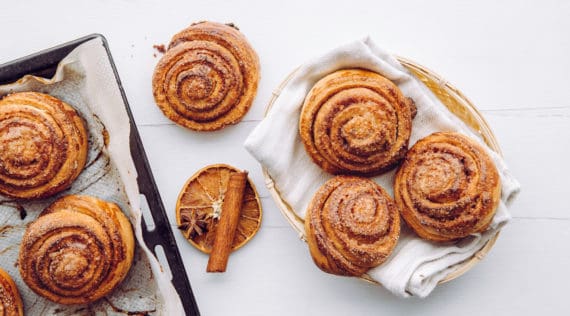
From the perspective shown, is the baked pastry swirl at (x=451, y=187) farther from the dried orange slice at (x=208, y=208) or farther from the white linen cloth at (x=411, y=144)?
the dried orange slice at (x=208, y=208)

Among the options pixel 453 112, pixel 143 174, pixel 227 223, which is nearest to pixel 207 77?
pixel 143 174

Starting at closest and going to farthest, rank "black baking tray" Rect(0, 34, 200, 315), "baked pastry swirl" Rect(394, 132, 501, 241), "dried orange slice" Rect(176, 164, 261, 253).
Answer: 1. "baked pastry swirl" Rect(394, 132, 501, 241)
2. "black baking tray" Rect(0, 34, 200, 315)
3. "dried orange slice" Rect(176, 164, 261, 253)

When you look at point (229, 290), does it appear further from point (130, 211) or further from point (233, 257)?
point (130, 211)

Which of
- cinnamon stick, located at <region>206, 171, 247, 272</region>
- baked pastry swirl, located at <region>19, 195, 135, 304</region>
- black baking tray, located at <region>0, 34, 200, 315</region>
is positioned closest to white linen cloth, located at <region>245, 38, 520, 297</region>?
cinnamon stick, located at <region>206, 171, 247, 272</region>

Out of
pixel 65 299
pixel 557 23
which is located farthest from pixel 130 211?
pixel 557 23

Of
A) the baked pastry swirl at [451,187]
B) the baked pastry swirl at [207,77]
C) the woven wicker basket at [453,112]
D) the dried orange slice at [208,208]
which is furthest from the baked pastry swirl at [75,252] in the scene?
the baked pastry swirl at [451,187]

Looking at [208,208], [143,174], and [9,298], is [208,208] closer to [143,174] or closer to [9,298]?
[143,174]

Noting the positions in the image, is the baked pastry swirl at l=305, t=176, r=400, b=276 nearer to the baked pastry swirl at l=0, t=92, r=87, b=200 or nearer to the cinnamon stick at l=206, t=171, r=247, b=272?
the cinnamon stick at l=206, t=171, r=247, b=272
